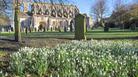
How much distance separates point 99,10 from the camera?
271ft

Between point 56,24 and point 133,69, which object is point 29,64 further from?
point 56,24

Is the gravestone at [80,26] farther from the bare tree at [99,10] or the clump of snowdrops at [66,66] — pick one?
the bare tree at [99,10]

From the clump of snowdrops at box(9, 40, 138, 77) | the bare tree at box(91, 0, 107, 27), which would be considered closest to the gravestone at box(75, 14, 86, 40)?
the clump of snowdrops at box(9, 40, 138, 77)

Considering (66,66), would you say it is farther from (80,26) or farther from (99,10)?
(99,10)

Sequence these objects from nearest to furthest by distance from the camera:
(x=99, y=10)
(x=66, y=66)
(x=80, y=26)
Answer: (x=66, y=66) → (x=80, y=26) → (x=99, y=10)

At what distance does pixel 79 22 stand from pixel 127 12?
128 feet

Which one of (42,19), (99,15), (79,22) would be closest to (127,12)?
(99,15)

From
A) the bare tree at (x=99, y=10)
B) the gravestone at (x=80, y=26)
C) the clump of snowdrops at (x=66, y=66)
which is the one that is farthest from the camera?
the bare tree at (x=99, y=10)

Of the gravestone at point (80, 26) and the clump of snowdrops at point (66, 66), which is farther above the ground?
the gravestone at point (80, 26)

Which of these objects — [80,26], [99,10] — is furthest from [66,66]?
[99,10]

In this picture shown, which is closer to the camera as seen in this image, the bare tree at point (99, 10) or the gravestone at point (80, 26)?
the gravestone at point (80, 26)

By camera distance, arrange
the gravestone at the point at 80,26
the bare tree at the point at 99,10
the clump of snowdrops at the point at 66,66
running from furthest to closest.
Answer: the bare tree at the point at 99,10 < the gravestone at the point at 80,26 < the clump of snowdrops at the point at 66,66

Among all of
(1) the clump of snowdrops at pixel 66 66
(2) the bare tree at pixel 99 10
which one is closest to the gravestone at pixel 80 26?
(1) the clump of snowdrops at pixel 66 66

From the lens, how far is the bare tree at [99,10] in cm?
8118
